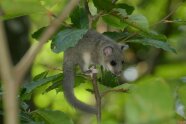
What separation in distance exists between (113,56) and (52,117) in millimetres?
1940

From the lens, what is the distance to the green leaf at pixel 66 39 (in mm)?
1801

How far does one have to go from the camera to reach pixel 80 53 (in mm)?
3303

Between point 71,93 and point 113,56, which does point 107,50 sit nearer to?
point 113,56

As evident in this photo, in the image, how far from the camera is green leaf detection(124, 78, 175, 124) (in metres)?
0.82

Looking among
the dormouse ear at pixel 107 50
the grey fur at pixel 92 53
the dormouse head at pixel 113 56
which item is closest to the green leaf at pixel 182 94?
the grey fur at pixel 92 53

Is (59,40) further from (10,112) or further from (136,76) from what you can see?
(136,76)

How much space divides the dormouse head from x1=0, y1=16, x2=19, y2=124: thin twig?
271 centimetres

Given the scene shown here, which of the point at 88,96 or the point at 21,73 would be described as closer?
the point at 21,73

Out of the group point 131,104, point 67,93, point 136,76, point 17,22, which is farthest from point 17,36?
point 131,104

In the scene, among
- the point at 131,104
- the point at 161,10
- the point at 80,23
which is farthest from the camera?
the point at 161,10

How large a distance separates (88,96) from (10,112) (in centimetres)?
581

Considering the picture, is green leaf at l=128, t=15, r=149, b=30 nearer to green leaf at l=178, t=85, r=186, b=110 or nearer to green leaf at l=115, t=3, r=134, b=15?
green leaf at l=115, t=3, r=134, b=15

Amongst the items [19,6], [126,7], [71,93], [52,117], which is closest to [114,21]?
[126,7]

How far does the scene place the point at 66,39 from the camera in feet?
5.95
